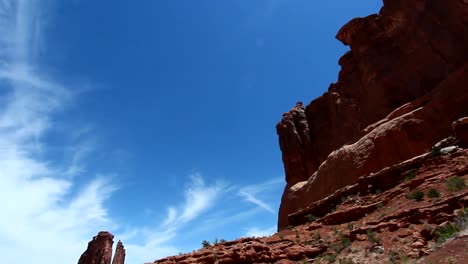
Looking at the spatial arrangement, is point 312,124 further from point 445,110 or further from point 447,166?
point 447,166

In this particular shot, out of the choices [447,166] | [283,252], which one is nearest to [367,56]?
[447,166]

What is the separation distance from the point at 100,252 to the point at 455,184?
231 feet

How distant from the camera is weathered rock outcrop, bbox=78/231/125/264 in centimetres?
7256

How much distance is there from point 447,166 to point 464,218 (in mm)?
5846

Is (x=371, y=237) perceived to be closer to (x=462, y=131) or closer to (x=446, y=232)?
(x=446, y=232)

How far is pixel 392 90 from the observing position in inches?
1296

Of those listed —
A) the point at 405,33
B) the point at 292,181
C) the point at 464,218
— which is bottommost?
the point at 464,218

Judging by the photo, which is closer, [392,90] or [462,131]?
[462,131]

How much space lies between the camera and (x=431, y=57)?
30.1m

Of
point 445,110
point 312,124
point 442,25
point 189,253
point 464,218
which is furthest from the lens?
point 312,124

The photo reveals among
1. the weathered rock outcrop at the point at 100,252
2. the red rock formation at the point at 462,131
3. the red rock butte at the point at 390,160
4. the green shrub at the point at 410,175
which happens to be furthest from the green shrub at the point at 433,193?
the weathered rock outcrop at the point at 100,252

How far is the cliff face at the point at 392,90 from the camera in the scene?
964 inches

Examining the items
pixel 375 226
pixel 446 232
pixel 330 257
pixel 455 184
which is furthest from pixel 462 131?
pixel 330 257

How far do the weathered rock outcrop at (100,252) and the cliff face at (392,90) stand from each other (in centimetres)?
4390
